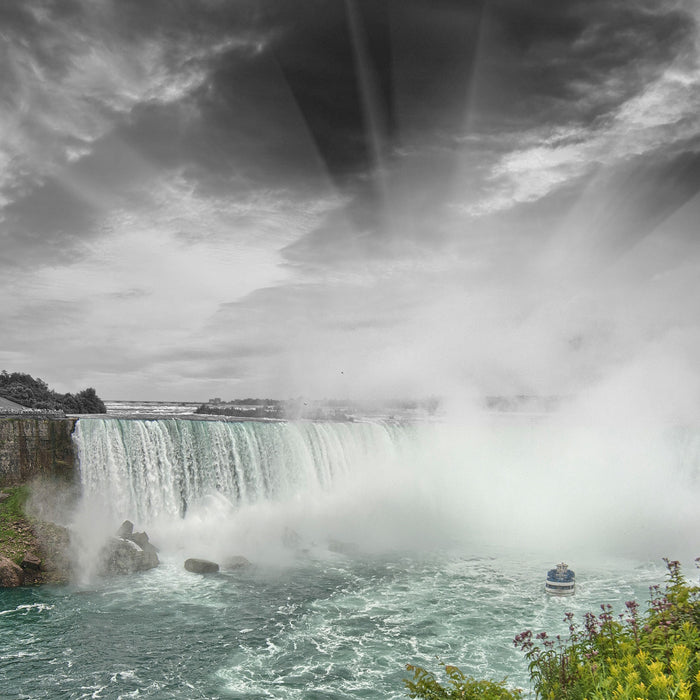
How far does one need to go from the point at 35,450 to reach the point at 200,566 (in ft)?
35.5

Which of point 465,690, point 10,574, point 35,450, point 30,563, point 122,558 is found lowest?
point 122,558

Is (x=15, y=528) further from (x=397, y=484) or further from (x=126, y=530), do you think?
(x=397, y=484)

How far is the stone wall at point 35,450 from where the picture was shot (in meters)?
29.3

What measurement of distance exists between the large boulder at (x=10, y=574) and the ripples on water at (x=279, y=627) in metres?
0.68

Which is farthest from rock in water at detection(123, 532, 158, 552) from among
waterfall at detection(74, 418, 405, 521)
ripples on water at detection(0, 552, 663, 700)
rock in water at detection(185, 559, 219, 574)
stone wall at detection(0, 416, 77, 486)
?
stone wall at detection(0, 416, 77, 486)

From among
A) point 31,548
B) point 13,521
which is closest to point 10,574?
point 31,548

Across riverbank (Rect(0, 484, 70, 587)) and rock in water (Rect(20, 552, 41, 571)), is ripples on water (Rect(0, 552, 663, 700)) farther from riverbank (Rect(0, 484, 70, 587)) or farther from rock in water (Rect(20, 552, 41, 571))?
rock in water (Rect(20, 552, 41, 571))

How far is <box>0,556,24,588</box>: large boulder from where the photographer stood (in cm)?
2466

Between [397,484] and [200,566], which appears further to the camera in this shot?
[397,484]

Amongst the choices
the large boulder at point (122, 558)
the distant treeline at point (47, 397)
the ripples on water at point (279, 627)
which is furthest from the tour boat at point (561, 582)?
the distant treeline at point (47, 397)

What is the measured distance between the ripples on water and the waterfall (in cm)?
530

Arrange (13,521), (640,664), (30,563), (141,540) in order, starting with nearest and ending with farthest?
(640,664) → (30,563) → (13,521) → (141,540)

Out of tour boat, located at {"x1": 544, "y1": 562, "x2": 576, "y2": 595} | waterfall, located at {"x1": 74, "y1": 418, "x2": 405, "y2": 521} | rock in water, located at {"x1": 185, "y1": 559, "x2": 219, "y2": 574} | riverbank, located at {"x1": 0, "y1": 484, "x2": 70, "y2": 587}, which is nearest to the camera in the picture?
tour boat, located at {"x1": 544, "y1": 562, "x2": 576, "y2": 595}

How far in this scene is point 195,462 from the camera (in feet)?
111
